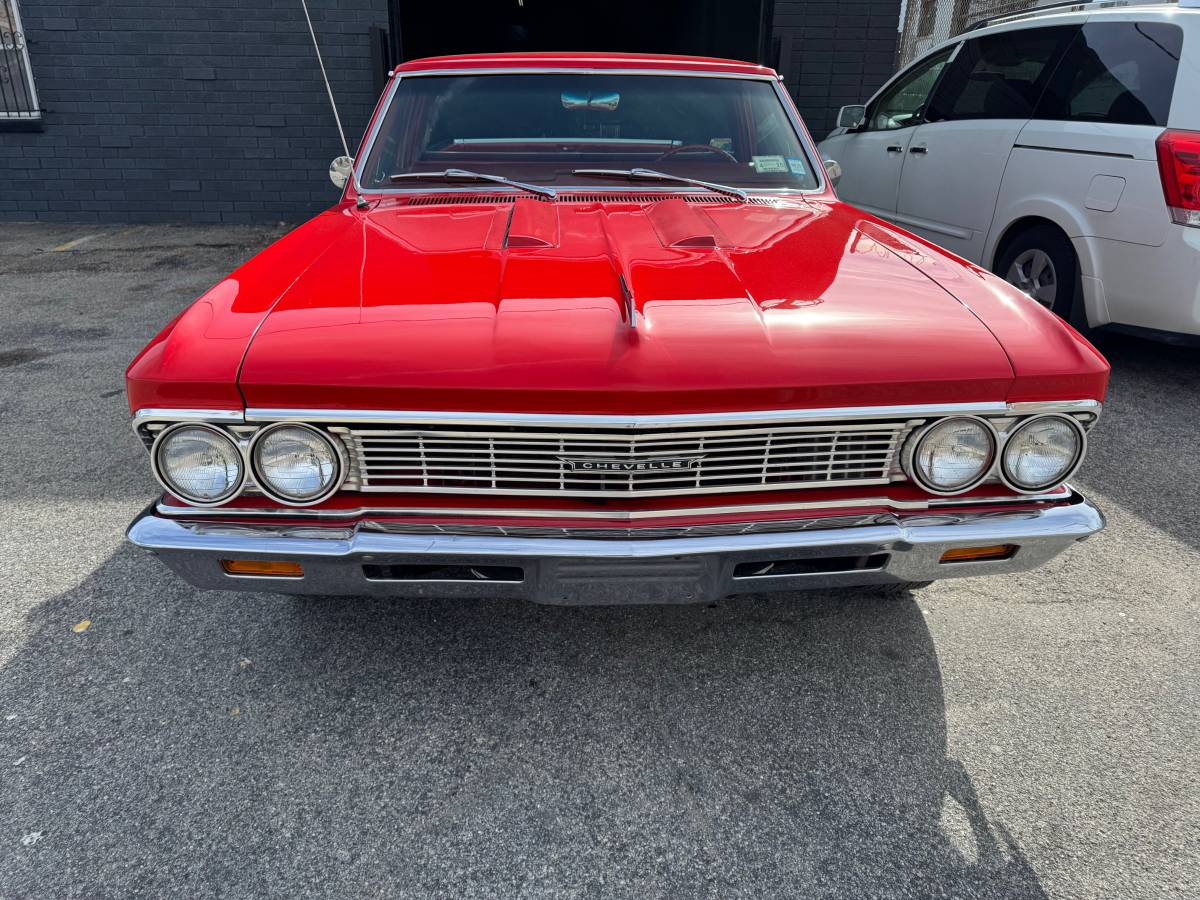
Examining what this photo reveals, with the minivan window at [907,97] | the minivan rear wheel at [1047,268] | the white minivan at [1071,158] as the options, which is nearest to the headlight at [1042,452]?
the white minivan at [1071,158]

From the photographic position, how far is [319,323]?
192 centimetres

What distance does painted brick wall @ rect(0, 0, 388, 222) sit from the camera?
28.2 feet

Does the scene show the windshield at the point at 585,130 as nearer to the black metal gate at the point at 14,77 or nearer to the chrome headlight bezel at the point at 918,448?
the chrome headlight bezel at the point at 918,448

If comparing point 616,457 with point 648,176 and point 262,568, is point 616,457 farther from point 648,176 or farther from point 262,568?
point 648,176

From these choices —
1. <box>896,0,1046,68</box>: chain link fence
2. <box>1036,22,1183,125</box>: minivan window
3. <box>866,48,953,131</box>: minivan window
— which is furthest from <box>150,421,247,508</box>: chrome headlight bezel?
<box>896,0,1046,68</box>: chain link fence

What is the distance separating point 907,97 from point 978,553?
5037mm

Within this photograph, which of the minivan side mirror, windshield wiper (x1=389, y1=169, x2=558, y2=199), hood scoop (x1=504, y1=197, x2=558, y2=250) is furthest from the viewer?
the minivan side mirror

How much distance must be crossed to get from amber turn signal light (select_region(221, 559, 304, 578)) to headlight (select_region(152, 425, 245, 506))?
158mm

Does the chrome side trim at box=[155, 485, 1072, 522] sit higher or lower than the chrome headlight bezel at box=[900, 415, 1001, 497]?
lower

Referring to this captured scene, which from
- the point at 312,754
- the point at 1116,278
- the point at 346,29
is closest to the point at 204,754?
the point at 312,754

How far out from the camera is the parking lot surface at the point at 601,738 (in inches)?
70.8

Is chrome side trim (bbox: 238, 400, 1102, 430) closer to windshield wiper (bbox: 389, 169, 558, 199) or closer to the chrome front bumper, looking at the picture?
the chrome front bumper

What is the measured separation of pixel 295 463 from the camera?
188 cm

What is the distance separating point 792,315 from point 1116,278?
3226 mm
